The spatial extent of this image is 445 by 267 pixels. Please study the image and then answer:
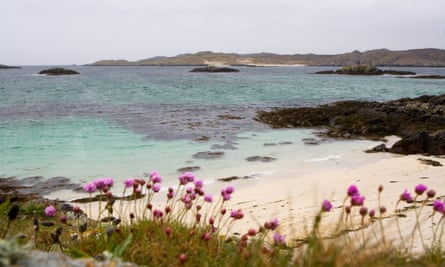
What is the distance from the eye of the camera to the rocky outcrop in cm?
1360

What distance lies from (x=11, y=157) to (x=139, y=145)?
14.5 ft

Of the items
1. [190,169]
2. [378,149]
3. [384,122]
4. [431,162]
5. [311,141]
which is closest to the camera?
[431,162]

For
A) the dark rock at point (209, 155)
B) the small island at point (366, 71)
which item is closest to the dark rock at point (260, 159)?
the dark rock at point (209, 155)

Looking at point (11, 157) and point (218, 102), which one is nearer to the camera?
point (11, 157)

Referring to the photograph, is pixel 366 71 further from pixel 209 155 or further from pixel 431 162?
pixel 209 155

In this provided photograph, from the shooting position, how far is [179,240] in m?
3.63

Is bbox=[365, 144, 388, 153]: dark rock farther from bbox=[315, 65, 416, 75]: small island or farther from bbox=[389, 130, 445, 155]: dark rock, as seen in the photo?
bbox=[315, 65, 416, 75]: small island

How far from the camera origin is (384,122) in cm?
1895

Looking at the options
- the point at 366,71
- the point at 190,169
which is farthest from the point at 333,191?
the point at 366,71

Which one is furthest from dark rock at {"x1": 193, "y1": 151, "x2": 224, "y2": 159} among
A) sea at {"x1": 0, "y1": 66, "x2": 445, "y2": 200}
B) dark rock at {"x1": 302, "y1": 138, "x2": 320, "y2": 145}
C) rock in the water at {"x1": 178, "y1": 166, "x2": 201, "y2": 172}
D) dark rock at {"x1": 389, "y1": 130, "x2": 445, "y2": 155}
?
dark rock at {"x1": 389, "y1": 130, "x2": 445, "y2": 155}

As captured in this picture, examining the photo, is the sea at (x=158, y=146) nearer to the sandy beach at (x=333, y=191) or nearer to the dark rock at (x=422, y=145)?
the sandy beach at (x=333, y=191)

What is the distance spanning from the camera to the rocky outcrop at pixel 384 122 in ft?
44.6

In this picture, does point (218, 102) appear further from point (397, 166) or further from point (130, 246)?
point (130, 246)

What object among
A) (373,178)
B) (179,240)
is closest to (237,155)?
(373,178)
